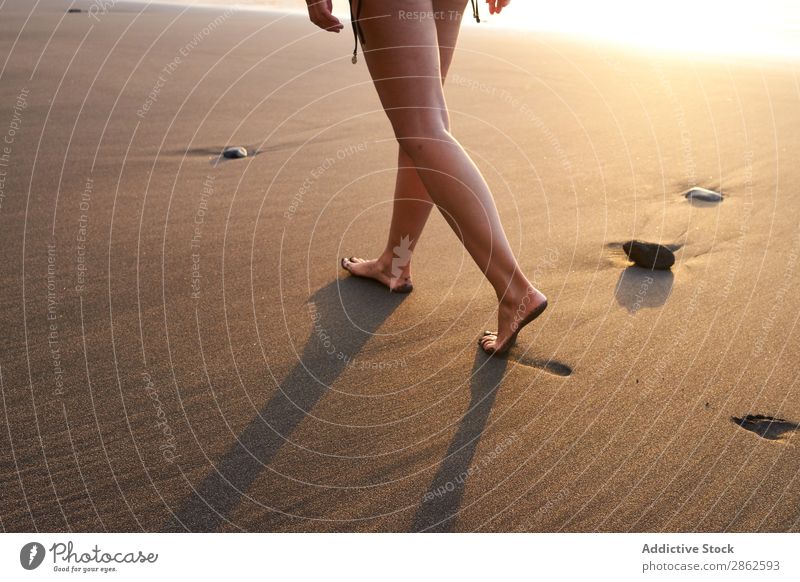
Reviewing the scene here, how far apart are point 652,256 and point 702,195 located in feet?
3.12

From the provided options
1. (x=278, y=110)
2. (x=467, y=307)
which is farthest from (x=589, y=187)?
(x=278, y=110)

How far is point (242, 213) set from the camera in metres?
3.68

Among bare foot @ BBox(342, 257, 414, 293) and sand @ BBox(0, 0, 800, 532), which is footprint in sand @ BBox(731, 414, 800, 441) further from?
bare foot @ BBox(342, 257, 414, 293)

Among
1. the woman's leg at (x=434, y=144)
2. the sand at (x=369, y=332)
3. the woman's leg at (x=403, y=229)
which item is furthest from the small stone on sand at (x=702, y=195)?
the woman's leg at (x=434, y=144)

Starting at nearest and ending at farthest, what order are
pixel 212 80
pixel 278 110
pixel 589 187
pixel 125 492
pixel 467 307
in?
pixel 125 492
pixel 467 307
pixel 589 187
pixel 278 110
pixel 212 80

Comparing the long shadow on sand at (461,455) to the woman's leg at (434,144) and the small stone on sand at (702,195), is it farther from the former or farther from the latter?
the small stone on sand at (702,195)

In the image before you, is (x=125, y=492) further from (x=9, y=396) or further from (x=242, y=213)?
(x=242, y=213)

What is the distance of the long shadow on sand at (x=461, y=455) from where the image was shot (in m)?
1.86

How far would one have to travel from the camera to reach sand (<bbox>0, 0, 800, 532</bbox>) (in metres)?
1.93

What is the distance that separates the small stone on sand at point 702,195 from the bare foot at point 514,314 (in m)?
1.79

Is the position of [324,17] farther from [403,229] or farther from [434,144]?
[403,229]
